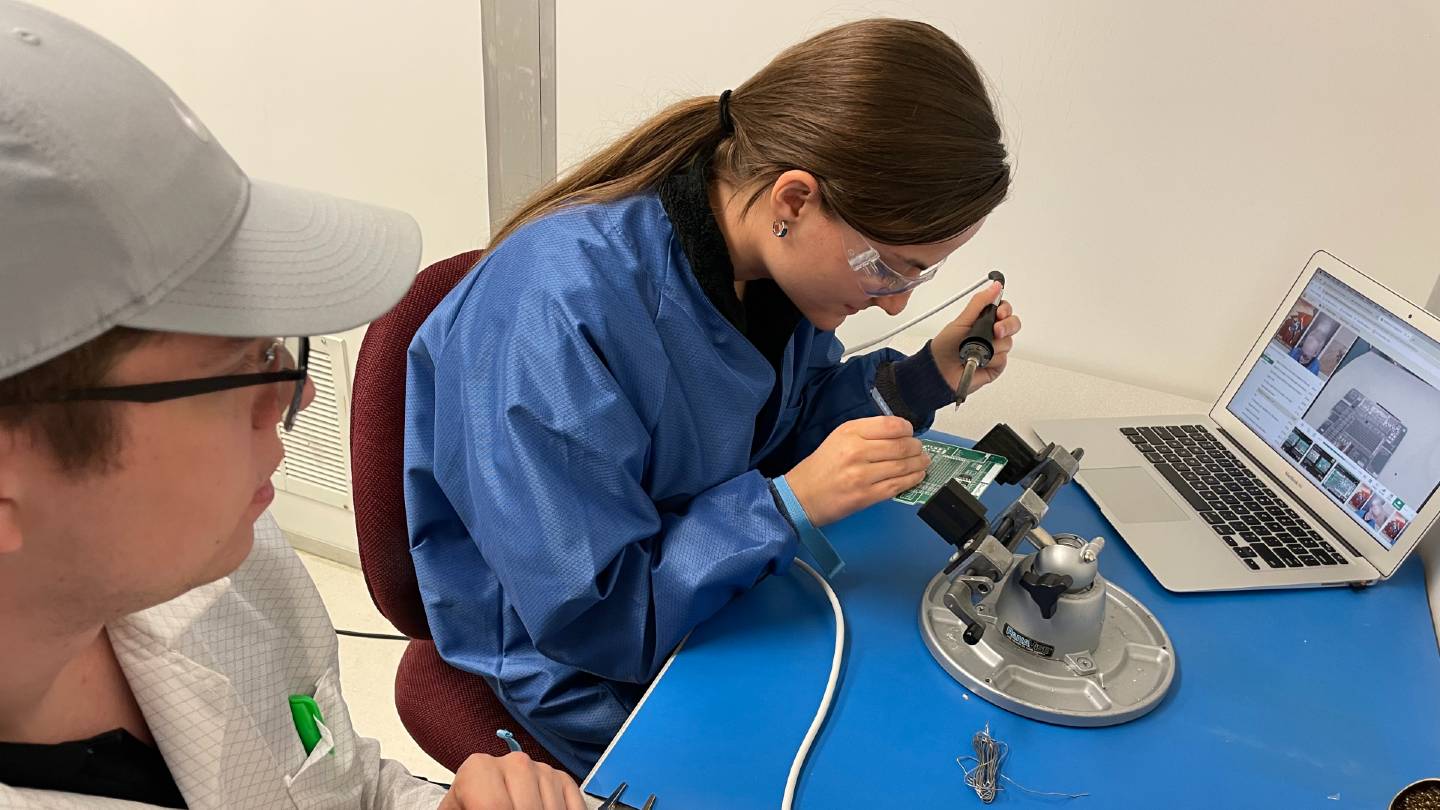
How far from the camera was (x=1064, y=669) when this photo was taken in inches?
39.6

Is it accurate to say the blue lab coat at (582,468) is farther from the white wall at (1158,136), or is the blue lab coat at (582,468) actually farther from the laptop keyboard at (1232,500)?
the white wall at (1158,136)

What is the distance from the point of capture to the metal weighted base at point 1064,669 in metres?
0.96

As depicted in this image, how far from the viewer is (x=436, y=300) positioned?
1.23m

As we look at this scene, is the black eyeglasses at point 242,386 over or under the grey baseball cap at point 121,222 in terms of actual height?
under

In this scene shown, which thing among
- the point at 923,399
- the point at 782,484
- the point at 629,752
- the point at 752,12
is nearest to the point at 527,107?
the point at 752,12

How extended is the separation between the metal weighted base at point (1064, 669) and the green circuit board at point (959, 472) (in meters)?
0.13

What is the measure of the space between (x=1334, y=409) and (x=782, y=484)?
778mm

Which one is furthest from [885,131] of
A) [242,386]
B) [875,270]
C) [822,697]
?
[242,386]

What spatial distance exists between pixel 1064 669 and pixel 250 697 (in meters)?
0.79

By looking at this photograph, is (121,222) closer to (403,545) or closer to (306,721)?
(306,721)

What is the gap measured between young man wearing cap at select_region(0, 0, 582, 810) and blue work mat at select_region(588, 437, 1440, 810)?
0.15 metres

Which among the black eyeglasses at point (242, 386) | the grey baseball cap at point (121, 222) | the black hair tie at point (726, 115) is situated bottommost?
the black eyeglasses at point (242, 386)

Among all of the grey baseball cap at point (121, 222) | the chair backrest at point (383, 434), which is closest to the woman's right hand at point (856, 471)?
the chair backrest at point (383, 434)

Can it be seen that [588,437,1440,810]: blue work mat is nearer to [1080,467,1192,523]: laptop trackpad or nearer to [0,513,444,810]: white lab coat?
[1080,467,1192,523]: laptop trackpad
